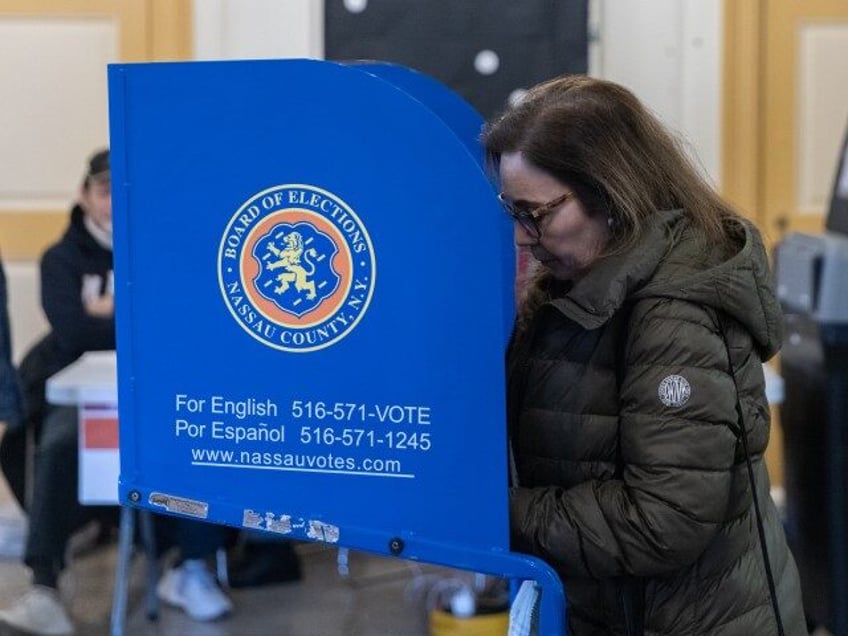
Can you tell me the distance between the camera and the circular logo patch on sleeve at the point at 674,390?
1.43 m

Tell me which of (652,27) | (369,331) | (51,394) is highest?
(652,27)

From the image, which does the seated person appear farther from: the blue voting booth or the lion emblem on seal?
the lion emblem on seal

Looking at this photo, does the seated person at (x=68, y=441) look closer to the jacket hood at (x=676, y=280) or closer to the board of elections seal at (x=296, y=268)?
the board of elections seal at (x=296, y=268)

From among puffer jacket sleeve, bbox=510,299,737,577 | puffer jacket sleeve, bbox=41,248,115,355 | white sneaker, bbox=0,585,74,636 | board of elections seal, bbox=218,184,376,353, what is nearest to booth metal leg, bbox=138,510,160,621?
white sneaker, bbox=0,585,74,636

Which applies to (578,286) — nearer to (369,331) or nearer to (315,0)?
(369,331)

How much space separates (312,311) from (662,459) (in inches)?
16.5

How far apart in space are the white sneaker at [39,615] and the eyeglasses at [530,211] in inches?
103

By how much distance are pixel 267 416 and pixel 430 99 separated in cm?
62

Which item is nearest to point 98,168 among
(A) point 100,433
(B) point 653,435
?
(A) point 100,433

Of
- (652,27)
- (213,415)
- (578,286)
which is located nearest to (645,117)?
(578,286)

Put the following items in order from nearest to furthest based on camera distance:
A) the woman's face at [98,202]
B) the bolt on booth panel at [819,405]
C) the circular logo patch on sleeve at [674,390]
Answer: the circular logo patch on sleeve at [674,390]
the bolt on booth panel at [819,405]
the woman's face at [98,202]

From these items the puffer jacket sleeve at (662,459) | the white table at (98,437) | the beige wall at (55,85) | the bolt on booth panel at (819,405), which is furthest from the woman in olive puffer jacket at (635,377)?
the beige wall at (55,85)

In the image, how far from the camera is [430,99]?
6.37ft

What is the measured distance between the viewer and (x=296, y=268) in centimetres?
150
